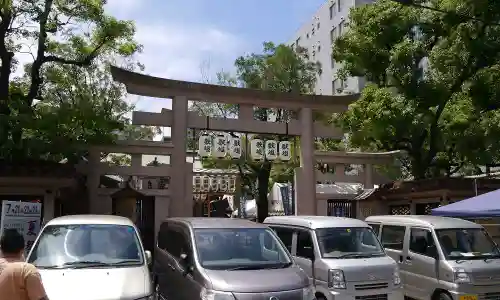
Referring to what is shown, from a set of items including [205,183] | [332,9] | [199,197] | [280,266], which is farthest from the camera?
[332,9]

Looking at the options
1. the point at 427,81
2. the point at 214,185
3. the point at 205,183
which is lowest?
the point at 214,185

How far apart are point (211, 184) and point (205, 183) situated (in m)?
0.30

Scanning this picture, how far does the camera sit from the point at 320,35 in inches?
1775

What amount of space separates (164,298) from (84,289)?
2606 millimetres

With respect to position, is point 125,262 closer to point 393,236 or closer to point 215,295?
point 215,295

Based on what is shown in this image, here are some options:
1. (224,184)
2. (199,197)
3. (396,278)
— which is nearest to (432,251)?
(396,278)

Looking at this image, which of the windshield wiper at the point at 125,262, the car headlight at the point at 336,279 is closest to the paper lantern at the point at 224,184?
the car headlight at the point at 336,279

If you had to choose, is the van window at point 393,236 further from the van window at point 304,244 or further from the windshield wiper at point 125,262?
the windshield wiper at point 125,262

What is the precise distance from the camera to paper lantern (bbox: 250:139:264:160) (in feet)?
53.2

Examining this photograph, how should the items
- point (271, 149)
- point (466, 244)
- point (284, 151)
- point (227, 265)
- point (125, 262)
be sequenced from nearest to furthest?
point (227, 265) → point (125, 262) → point (466, 244) → point (271, 149) → point (284, 151)

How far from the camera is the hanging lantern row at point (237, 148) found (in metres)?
15.6

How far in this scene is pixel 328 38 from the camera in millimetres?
43344

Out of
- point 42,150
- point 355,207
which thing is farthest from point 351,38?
point 42,150

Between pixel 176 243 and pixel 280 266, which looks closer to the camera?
pixel 280 266
